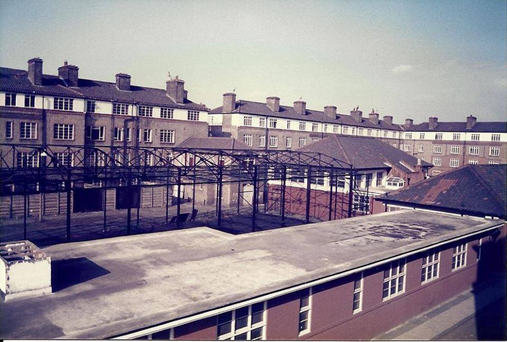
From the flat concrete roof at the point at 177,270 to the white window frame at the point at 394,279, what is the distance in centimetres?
83

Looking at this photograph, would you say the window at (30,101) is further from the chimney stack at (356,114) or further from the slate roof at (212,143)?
the chimney stack at (356,114)

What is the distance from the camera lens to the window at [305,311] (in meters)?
11.6

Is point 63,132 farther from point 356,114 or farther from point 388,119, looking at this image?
point 388,119

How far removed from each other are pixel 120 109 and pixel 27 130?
27.1 ft

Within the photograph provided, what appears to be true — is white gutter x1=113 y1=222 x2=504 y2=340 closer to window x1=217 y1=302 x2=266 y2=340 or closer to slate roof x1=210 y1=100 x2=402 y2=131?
window x1=217 y1=302 x2=266 y2=340

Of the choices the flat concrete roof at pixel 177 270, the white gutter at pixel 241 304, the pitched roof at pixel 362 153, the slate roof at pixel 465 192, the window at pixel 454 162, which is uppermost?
the pitched roof at pixel 362 153

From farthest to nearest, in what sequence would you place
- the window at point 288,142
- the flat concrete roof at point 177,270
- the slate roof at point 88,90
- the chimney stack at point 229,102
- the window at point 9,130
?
1. the window at point 288,142
2. the chimney stack at point 229,102
3. the slate roof at point 88,90
4. the window at point 9,130
5. the flat concrete roof at point 177,270

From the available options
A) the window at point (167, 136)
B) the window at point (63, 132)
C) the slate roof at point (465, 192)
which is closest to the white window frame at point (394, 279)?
the slate roof at point (465, 192)

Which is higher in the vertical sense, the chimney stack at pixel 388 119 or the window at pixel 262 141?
the chimney stack at pixel 388 119

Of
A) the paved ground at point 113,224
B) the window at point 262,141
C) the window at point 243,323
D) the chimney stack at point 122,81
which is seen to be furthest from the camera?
the window at point 262,141

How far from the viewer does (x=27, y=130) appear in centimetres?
3109

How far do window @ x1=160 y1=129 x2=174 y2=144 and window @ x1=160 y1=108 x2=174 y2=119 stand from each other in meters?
1.41

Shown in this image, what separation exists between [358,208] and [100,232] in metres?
20.3

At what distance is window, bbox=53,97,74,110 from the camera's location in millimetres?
32312
